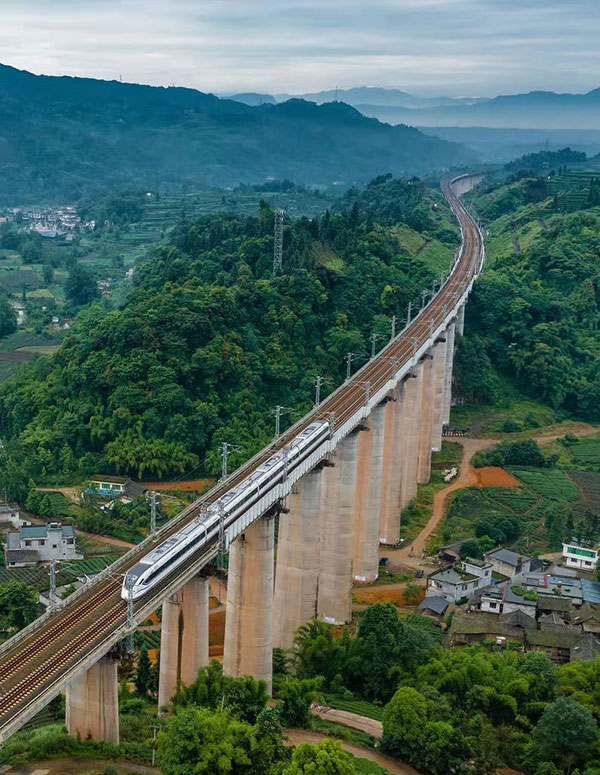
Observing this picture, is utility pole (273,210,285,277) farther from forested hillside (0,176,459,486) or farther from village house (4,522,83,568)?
village house (4,522,83,568)

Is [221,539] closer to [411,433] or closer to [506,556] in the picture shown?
[506,556]

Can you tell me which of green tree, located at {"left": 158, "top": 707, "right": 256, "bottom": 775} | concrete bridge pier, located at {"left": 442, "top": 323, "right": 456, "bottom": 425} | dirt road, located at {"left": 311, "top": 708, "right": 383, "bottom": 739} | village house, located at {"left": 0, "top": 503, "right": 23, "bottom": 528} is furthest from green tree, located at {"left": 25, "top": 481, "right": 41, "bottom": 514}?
green tree, located at {"left": 158, "top": 707, "right": 256, "bottom": 775}

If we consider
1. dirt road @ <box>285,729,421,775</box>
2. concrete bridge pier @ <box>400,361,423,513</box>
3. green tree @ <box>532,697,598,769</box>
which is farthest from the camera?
concrete bridge pier @ <box>400,361,423,513</box>

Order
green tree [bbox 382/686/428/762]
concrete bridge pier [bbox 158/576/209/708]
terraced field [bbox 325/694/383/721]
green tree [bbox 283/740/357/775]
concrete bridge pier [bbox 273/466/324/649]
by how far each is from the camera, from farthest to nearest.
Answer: concrete bridge pier [bbox 273/466/324/649], terraced field [bbox 325/694/383/721], concrete bridge pier [bbox 158/576/209/708], green tree [bbox 382/686/428/762], green tree [bbox 283/740/357/775]

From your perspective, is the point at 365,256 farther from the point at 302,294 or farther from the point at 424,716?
the point at 424,716

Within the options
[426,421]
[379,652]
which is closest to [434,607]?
[379,652]
